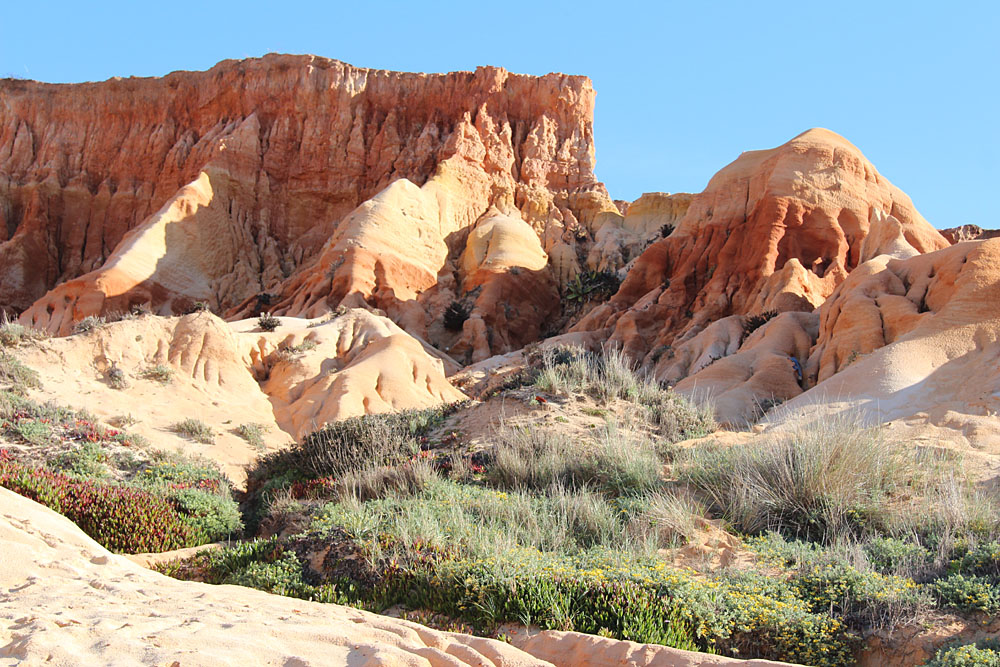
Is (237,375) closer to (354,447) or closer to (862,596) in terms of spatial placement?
(354,447)

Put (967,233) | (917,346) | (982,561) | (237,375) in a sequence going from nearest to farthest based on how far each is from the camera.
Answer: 1. (982,561)
2. (917,346)
3. (237,375)
4. (967,233)

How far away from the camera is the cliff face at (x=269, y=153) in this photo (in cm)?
4500

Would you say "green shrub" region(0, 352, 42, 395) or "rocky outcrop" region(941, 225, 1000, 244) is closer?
"green shrub" region(0, 352, 42, 395)

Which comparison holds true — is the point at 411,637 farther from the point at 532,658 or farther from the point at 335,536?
the point at 335,536

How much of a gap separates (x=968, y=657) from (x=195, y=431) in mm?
15748

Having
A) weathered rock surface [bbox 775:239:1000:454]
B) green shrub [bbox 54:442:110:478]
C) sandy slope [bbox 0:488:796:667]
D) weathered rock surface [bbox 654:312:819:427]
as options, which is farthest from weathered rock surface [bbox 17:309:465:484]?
weathered rock surface [bbox 775:239:1000:454]

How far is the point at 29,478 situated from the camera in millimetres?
9016

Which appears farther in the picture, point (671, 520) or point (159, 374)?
point (159, 374)

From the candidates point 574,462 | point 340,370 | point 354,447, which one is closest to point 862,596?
point 574,462

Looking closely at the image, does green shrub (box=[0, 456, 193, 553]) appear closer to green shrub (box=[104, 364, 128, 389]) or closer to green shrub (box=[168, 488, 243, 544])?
green shrub (box=[168, 488, 243, 544])

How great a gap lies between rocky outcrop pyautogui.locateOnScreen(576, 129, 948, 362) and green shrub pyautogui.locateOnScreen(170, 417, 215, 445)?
1353 cm

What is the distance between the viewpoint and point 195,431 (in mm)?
17562

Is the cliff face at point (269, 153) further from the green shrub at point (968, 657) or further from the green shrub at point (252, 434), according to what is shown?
the green shrub at point (968, 657)

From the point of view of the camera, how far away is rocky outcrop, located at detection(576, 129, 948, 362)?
→ 26.3 meters
